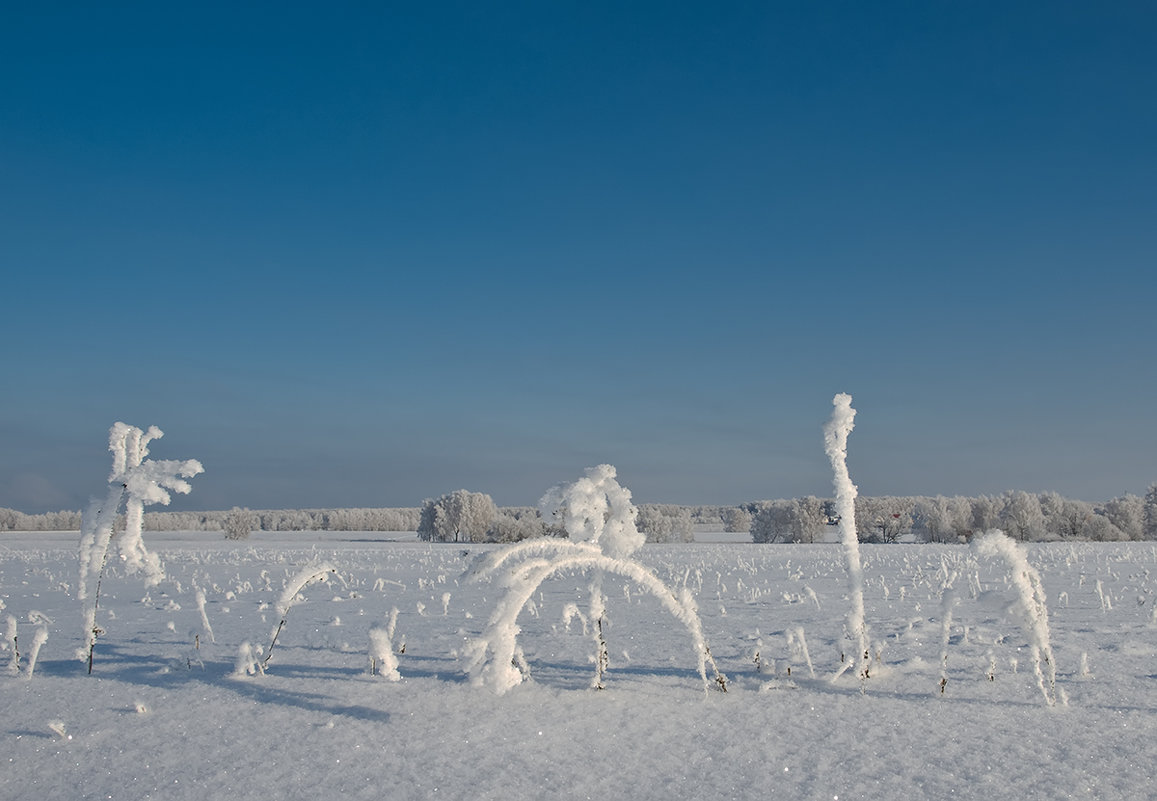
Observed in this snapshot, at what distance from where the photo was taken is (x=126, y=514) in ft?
12.8

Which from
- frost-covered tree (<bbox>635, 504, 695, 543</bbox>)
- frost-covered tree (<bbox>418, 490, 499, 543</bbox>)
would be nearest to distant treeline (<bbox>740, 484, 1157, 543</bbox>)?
frost-covered tree (<bbox>635, 504, 695, 543</bbox>)

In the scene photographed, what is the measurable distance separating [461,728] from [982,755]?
1.83 metres

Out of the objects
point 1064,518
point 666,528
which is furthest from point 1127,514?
point 666,528

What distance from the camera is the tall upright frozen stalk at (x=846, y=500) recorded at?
3602 millimetres

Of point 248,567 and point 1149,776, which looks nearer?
point 1149,776

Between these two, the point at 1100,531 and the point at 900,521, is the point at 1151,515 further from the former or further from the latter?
the point at 900,521

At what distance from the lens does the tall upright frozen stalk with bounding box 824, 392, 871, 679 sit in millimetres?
3602

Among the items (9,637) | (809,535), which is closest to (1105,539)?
(809,535)

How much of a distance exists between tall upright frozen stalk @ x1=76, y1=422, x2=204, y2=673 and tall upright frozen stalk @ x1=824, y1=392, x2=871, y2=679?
3216mm

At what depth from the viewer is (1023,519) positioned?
33.4 meters

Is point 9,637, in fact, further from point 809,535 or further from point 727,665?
point 809,535

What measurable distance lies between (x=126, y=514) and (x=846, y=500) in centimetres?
377

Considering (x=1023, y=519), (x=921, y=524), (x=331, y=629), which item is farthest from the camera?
(x=921, y=524)

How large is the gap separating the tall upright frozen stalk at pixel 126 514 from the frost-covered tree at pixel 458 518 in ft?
117
